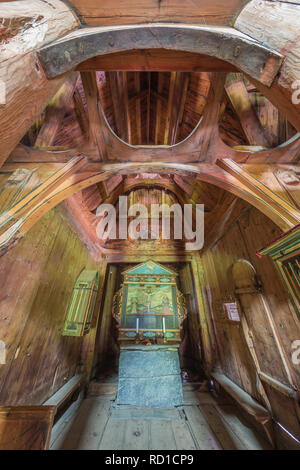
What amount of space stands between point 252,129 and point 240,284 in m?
2.50

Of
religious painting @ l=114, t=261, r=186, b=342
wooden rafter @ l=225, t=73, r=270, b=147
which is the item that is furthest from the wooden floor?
wooden rafter @ l=225, t=73, r=270, b=147

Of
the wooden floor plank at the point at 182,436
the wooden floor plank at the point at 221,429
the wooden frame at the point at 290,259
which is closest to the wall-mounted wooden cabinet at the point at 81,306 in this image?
the wooden floor plank at the point at 182,436

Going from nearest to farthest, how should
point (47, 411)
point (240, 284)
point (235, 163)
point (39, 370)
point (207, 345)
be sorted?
1. point (47, 411)
2. point (235, 163)
3. point (39, 370)
4. point (240, 284)
5. point (207, 345)

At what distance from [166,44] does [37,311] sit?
322cm

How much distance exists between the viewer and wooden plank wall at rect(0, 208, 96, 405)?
1749mm

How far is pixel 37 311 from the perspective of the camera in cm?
217

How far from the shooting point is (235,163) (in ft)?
6.44

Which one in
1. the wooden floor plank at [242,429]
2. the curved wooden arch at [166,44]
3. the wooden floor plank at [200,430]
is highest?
the curved wooden arch at [166,44]

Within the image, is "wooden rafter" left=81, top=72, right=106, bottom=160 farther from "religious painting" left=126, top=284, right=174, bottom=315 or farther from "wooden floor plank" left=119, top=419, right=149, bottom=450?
"wooden floor plank" left=119, top=419, right=149, bottom=450

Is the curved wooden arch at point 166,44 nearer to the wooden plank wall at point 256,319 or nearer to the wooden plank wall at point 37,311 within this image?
the wooden plank wall at point 256,319

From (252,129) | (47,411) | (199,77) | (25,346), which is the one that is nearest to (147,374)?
(25,346)

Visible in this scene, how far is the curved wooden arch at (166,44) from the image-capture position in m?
0.98

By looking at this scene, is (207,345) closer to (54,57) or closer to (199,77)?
(54,57)

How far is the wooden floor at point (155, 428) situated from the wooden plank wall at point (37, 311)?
0.62m
